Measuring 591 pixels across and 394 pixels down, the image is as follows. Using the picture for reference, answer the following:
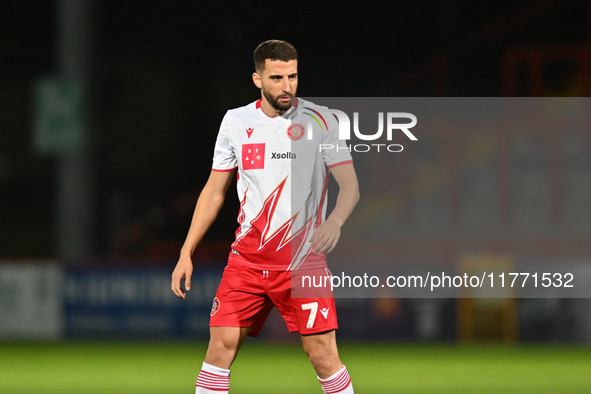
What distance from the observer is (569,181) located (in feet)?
34.9

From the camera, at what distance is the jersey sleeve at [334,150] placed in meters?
3.96

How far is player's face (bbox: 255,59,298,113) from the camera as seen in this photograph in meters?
3.83

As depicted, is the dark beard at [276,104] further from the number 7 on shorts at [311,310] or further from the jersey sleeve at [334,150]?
the number 7 on shorts at [311,310]

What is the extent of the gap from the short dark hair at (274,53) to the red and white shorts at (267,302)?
0.87 m

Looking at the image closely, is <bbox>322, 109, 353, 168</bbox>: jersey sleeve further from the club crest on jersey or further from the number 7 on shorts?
the number 7 on shorts

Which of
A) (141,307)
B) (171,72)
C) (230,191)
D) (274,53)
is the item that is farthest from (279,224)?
(171,72)

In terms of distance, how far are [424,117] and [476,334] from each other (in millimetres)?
2779

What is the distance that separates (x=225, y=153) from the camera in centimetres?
403

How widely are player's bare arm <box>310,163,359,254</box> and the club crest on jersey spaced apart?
20 cm

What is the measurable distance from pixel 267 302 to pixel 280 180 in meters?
0.53

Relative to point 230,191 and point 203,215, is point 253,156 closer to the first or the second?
point 203,215

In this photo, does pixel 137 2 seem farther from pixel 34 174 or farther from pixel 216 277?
pixel 216 277

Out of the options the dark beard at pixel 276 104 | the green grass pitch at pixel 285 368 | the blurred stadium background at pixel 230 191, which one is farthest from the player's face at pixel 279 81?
the blurred stadium background at pixel 230 191

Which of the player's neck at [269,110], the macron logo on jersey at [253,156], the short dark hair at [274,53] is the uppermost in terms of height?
the short dark hair at [274,53]
